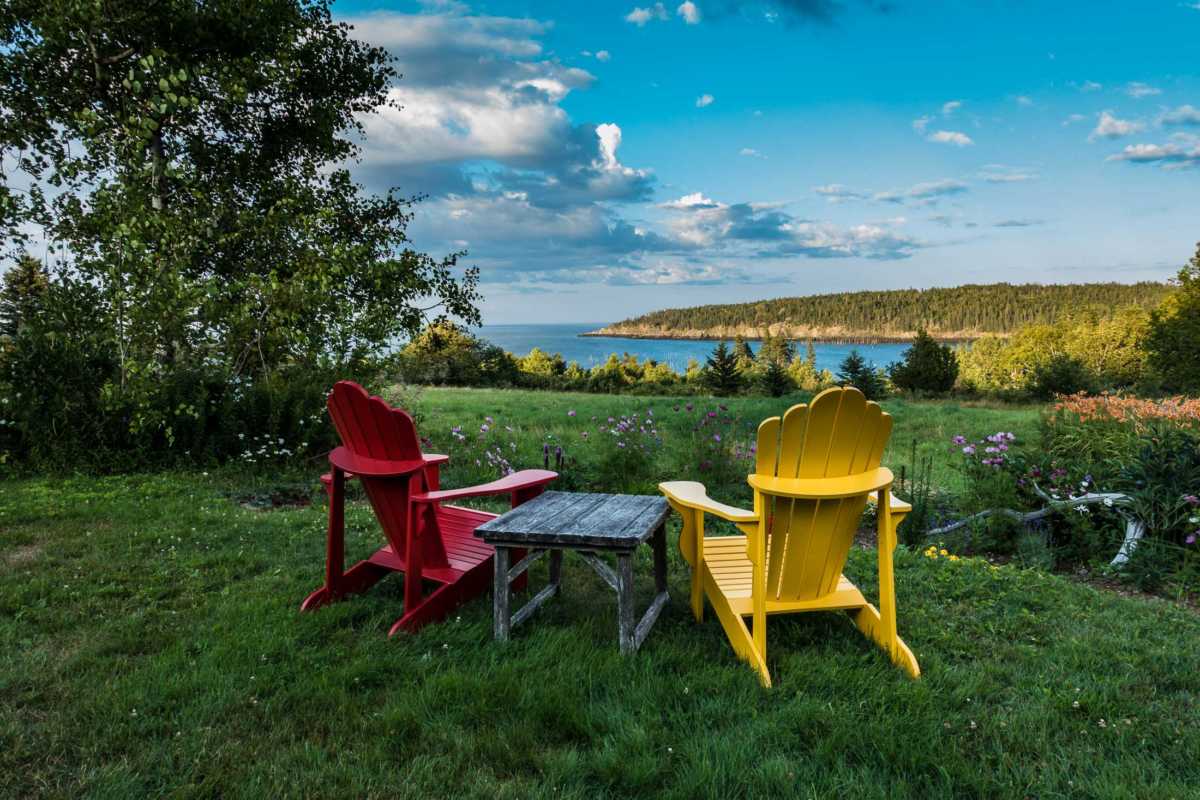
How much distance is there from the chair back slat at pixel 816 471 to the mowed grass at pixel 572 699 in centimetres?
38

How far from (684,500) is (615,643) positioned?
76 centimetres

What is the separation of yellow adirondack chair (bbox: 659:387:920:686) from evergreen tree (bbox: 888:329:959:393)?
41.6 m

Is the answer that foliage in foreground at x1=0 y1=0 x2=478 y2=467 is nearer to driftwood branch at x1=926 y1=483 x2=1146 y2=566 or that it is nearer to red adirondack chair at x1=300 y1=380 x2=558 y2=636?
red adirondack chair at x1=300 y1=380 x2=558 y2=636

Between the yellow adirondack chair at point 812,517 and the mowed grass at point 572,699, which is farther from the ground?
the yellow adirondack chair at point 812,517

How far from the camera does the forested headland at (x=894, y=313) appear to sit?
91.6 metres

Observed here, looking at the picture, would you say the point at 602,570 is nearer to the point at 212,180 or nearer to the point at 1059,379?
the point at 212,180

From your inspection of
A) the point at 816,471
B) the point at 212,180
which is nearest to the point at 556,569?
the point at 816,471

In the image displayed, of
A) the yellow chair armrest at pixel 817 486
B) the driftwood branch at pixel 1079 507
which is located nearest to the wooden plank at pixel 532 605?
the yellow chair armrest at pixel 817 486

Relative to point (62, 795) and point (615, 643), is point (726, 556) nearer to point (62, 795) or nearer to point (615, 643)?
point (615, 643)

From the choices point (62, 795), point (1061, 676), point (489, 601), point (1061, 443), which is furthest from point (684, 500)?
point (1061, 443)

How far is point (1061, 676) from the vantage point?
8.82 ft

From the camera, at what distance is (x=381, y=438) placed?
3.13 meters

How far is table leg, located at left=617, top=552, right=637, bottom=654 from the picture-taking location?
2.79 metres

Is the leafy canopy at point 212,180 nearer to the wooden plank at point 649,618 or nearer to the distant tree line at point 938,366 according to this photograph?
the distant tree line at point 938,366
